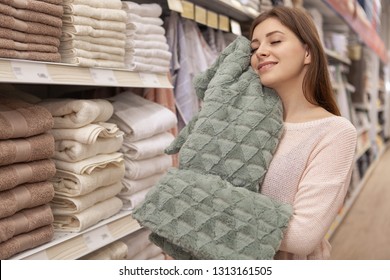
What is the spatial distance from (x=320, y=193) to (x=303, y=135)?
0.16m

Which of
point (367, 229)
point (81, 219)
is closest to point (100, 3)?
point (81, 219)

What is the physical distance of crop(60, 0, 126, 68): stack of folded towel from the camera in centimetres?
137

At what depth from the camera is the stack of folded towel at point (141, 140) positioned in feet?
5.50

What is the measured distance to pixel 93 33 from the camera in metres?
1.43

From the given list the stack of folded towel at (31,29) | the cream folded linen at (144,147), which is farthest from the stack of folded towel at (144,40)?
the stack of folded towel at (31,29)

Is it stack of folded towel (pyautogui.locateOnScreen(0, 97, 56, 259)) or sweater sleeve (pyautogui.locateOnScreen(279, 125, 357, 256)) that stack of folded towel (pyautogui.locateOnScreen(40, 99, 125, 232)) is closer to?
stack of folded towel (pyautogui.locateOnScreen(0, 97, 56, 259))

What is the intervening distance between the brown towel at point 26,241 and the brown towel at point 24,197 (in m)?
0.07

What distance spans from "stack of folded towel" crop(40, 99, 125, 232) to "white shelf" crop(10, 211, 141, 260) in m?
0.03

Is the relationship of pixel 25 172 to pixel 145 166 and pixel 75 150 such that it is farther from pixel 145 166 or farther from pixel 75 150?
pixel 145 166

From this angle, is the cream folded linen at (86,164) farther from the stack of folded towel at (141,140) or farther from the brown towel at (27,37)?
the brown towel at (27,37)

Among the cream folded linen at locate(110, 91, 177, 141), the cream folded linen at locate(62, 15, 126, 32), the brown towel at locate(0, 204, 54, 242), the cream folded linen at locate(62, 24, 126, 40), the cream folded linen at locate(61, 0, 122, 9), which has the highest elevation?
the cream folded linen at locate(61, 0, 122, 9)

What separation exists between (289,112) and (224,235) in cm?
39

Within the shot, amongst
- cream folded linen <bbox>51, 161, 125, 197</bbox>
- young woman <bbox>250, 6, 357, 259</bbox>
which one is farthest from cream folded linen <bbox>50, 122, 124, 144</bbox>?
young woman <bbox>250, 6, 357, 259</bbox>

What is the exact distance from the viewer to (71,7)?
135cm
